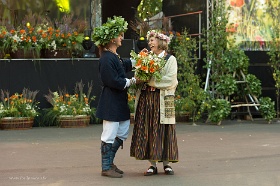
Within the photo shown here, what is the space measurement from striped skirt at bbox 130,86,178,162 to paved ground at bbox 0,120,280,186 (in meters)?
0.31

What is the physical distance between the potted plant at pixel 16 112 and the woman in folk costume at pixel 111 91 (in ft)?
19.4

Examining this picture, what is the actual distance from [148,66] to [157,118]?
0.70 m

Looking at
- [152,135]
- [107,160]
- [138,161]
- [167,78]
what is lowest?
[138,161]

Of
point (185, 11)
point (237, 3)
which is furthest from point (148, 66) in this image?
point (185, 11)

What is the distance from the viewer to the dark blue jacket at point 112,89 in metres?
8.30

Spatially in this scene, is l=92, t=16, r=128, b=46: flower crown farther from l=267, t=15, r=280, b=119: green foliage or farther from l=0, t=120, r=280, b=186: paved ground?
l=267, t=15, r=280, b=119: green foliage

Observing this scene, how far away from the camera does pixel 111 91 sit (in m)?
8.48

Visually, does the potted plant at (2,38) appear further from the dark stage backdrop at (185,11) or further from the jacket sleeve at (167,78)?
the jacket sleeve at (167,78)

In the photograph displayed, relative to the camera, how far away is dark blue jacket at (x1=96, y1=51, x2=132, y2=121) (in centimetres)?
830

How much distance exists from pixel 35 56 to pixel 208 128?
4188 millimetres

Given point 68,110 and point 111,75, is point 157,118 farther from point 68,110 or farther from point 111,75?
point 68,110

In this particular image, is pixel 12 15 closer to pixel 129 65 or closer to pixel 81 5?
pixel 81 5

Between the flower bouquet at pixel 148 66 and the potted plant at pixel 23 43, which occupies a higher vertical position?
the potted plant at pixel 23 43

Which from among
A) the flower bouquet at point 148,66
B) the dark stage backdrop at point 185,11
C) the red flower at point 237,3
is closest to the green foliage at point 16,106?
the dark stage backdrop at point 185,11
